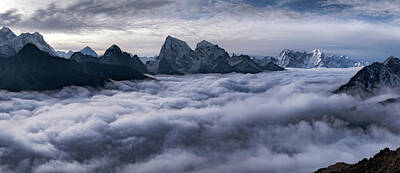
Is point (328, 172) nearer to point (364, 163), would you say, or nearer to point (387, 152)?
point (364, 163)

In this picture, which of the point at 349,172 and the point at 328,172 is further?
the point at 328,172

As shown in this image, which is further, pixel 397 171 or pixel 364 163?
pixel 364 163

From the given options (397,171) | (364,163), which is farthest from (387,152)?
(397,171)

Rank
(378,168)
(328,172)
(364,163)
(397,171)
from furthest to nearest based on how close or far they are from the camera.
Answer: (328,172)
(364,163)
(378,168)
(397,171)

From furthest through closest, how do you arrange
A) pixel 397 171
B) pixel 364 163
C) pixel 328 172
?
pixel 328 172 < pixel 364 163 < pixel 397 171

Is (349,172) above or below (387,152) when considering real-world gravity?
below

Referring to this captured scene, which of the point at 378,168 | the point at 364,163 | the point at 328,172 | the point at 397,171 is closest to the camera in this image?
the point at 397,171

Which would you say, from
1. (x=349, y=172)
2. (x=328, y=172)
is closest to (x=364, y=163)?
(x=349, y=172)

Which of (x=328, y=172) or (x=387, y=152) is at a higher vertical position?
(x=387, y=152)

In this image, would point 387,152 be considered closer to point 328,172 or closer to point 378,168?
point 378,168
